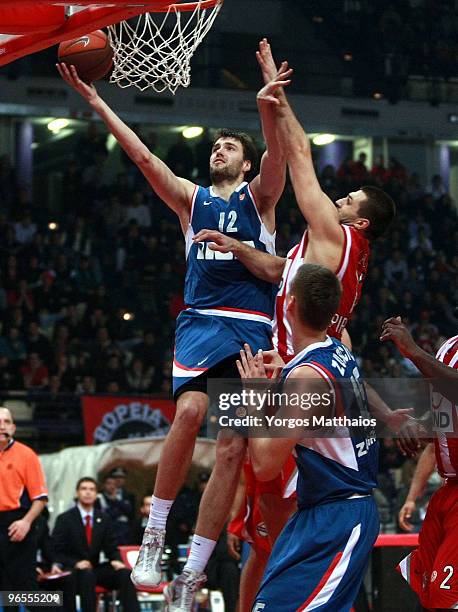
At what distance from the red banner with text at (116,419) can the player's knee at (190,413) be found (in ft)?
31.1

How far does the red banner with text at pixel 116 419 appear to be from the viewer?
1531cm

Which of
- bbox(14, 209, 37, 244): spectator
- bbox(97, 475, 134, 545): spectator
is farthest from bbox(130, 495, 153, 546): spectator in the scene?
bbox(14, 209, 37, 244): spectator

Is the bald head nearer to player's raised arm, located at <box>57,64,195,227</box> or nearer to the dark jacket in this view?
the dark jacket

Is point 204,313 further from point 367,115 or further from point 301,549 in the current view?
point 367,115

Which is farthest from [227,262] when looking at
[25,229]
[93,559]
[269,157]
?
[25,229]

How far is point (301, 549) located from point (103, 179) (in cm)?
1939

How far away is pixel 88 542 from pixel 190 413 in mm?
5620

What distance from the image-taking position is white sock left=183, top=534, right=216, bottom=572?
18.4 feet

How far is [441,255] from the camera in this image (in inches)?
856

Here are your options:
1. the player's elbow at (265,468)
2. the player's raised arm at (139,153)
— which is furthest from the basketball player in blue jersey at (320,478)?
the player's raised arm at (139,153)

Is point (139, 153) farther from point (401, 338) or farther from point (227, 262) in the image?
point (401, 338)

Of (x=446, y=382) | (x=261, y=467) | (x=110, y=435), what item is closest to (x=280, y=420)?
(x=261, y=467)

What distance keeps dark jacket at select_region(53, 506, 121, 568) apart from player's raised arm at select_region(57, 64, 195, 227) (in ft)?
17.8

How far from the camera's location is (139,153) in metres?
6.10
